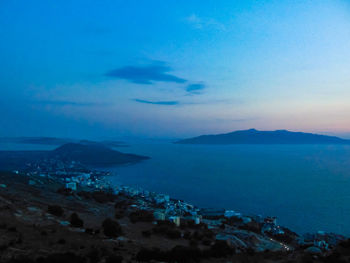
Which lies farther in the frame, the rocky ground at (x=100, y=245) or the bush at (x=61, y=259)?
the rocky ground at (x=100, y=245)

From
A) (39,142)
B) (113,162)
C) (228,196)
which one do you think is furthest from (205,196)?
(39,142)

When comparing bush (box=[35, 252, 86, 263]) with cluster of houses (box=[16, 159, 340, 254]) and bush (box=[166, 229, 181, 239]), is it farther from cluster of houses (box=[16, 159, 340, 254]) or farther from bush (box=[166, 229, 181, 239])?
cluster of houses (box=[16, 159, 340, 254])

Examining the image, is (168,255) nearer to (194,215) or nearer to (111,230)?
(111,230)

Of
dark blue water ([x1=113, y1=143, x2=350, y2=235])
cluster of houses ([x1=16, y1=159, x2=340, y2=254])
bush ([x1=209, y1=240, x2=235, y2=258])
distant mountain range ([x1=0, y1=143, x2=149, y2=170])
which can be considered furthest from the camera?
distant mountain range ([x1=0, y1=143, x2=149, y2=170])

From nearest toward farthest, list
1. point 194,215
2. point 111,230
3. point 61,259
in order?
point 61,259 → point 111,230 → point 194,215

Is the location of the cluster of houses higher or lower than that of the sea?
higher

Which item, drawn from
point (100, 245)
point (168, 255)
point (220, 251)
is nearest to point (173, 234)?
point (220, 251)

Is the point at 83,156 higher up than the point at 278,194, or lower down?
higher up

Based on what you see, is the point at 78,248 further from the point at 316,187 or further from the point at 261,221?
the point at 316,187

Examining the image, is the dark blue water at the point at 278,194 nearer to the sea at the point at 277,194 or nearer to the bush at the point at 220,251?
the sea at the point at 277,194

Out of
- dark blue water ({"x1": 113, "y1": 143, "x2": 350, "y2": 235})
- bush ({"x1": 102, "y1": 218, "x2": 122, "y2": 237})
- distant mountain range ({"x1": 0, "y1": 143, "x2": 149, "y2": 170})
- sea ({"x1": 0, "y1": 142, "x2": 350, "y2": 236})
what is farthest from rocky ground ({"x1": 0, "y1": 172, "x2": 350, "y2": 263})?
distant mountain range ({"x1": 0, "y1": 143, "x2": 149, "y2": 170})

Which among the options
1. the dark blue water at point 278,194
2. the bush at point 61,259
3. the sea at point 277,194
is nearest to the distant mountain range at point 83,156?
the dark blue water at point 278,194
